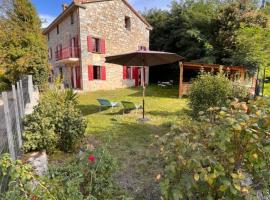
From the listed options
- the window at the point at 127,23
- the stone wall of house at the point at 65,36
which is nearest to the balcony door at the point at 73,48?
the stone wall of house at the point at 65,36

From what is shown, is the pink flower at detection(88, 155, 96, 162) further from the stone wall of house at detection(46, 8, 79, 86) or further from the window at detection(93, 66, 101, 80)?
the window at detection(93, 66, 101, 80)

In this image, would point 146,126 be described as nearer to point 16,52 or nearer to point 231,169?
point 231,169

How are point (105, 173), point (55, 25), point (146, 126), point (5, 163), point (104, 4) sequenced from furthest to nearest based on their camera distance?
point (55, 25), point (104, 4), point (146, 126), point (105, 173), point (5, 163)

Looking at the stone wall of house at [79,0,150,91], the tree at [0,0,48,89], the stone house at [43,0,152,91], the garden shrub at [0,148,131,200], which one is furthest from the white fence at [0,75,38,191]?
the stone wall of house at [79,0,150,91]

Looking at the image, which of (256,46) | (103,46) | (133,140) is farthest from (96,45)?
(133,140)

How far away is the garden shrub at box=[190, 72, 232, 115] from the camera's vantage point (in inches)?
248

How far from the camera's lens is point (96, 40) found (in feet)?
55.9

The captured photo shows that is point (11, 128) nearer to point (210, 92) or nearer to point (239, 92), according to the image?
point (210, 92)

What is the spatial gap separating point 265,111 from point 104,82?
15944 millimetres

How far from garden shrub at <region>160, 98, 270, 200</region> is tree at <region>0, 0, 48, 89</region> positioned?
443 inches

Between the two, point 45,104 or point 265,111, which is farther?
point 45,104

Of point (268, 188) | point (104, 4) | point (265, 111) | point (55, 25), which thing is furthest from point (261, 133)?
point (55, 25)

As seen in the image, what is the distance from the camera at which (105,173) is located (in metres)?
2.28

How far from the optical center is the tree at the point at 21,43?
11.7 metres
